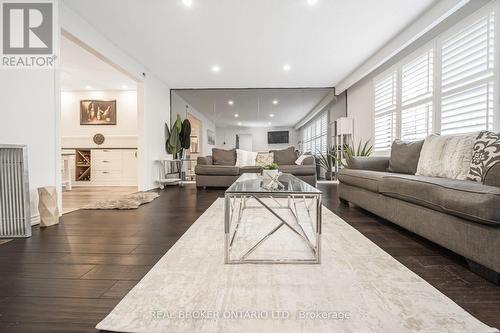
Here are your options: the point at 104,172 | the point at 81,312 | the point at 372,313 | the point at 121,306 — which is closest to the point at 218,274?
the point at 121,306

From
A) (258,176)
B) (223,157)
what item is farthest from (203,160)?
(258,176)

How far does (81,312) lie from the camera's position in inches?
41.4

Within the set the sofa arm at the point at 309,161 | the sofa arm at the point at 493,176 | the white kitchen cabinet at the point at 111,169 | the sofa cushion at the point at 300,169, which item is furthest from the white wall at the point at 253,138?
the sofa arm at the point at 493,176

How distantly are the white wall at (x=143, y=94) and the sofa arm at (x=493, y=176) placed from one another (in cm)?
440

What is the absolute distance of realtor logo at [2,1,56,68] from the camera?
2.69m

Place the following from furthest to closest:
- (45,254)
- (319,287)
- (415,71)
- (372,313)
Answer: (415,71) → (45,254) → (319,287) → (372,313)

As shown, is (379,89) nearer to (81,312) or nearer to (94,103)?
(81,312)

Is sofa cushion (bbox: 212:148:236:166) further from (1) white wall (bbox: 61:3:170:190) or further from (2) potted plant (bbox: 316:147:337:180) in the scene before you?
(2) potted plant (bbox: 316:147:337:180)

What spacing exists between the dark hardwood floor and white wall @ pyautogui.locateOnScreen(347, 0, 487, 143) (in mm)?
2785

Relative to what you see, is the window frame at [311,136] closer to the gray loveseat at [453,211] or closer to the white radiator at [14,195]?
the gray loveseat at [453,211]

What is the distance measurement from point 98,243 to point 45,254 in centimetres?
31

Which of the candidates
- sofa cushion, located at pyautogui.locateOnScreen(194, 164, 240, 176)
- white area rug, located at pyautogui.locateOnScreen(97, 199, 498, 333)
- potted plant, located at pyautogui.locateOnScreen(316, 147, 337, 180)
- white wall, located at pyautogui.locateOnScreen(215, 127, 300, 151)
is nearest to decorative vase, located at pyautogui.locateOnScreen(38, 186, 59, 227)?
white area rug, located at pyautogui.locateOnScreen(97, 199, 498, 333)

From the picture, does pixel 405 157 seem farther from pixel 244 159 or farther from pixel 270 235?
pixel 244 159

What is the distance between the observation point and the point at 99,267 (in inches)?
58.9
